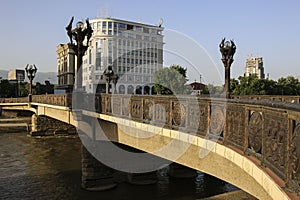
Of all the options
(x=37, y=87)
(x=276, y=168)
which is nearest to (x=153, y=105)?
(x=276, y=168)

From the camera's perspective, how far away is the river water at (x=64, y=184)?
14945 mm

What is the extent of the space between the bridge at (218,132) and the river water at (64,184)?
3151 millimetres

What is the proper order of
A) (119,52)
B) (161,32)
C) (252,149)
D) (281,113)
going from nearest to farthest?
1. (281,113)
2. (252,149)
3. (119,52)
4. (161,32)

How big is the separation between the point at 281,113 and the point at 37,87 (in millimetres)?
83400

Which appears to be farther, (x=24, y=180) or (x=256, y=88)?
(x=256, y=88)

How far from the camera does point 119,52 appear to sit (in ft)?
284

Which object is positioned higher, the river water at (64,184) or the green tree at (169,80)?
the green tree at (169,80)

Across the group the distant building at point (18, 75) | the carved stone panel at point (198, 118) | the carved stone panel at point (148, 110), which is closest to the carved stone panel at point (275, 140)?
the carved stone panel at point (198, 118)

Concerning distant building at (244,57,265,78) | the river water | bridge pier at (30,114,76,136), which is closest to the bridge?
the river water

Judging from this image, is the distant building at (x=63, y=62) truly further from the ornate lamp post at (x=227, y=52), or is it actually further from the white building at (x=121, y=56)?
the ornate lamp post at (x=227, y=52)

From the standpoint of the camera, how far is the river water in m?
14.9

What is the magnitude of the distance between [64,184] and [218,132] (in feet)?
41.6

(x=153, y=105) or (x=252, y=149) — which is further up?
(x=153, y=105)

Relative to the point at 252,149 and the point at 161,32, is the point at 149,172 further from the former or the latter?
the point at 161,32
